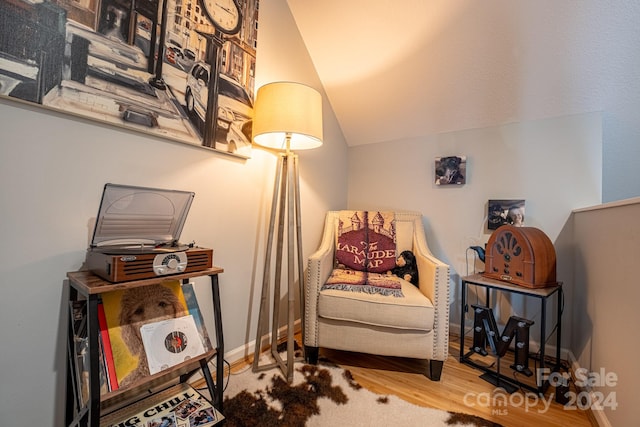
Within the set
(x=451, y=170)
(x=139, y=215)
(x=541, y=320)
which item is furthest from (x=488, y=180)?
(x=139, y=215)

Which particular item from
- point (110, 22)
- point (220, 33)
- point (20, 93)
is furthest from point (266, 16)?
point (20, 93)

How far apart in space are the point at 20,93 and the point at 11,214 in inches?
15.6

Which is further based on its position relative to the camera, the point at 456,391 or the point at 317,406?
the point at 456,391

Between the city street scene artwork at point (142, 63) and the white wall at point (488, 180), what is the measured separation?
1.37 meters

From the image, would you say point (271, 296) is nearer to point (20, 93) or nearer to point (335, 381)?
point (335, 381)

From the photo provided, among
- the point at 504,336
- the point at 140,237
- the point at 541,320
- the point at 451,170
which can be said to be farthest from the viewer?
the point at 451,170

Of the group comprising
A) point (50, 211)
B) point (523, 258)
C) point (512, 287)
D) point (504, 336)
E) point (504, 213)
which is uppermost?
point (504, 213)

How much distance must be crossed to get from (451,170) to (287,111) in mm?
1397

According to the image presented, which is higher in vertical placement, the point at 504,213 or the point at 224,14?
the point at 224,14

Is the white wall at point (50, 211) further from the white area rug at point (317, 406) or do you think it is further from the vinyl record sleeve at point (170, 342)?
the white area rug at point (317, 406)

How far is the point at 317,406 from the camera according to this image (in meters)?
1.31

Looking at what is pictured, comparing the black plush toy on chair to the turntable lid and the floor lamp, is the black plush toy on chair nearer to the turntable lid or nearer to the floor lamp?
the floor lamp

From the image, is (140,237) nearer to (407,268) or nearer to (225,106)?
(225,106)

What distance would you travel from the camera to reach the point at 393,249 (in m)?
2.10
